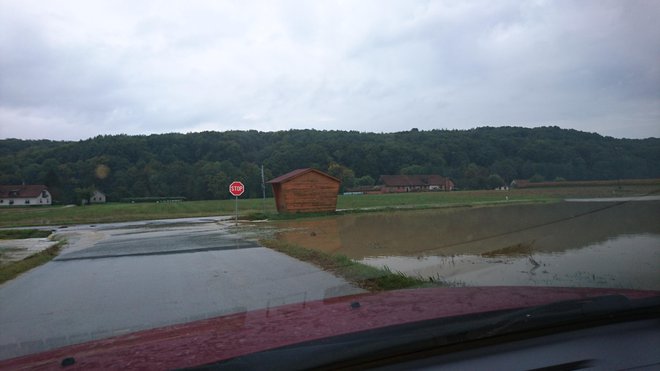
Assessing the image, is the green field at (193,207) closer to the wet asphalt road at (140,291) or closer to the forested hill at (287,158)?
the forested hill at (287,158)

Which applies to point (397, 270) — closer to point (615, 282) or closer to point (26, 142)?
point (615, 282)

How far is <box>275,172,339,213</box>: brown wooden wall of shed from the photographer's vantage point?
2870 cm

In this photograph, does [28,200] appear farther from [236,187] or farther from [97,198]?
[236,187]

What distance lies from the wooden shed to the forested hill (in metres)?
1.56

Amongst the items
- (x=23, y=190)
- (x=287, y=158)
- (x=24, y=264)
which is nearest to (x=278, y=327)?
(x=24, y=264)

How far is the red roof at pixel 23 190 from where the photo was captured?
97.4 feet

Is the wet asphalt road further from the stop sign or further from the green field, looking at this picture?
the green field

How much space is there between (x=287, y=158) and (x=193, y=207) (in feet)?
45.8

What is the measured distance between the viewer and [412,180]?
81.1 feet

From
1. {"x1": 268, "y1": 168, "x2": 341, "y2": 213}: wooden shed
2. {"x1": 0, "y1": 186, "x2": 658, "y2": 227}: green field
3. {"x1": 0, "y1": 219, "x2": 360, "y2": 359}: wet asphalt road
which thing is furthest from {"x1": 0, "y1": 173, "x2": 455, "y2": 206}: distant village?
{"x1": 0, "y1": 219, "x2": 360, "y2": 359}: wet asphalt road

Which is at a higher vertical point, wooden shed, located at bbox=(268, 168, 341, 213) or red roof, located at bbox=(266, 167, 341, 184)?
red roof, located at bbox=(266, 167, 341, 184)

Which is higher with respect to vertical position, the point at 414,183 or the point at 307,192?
the point at 414,183

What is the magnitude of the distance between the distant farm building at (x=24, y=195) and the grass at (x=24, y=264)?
650 inches

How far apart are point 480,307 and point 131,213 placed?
3792cm
